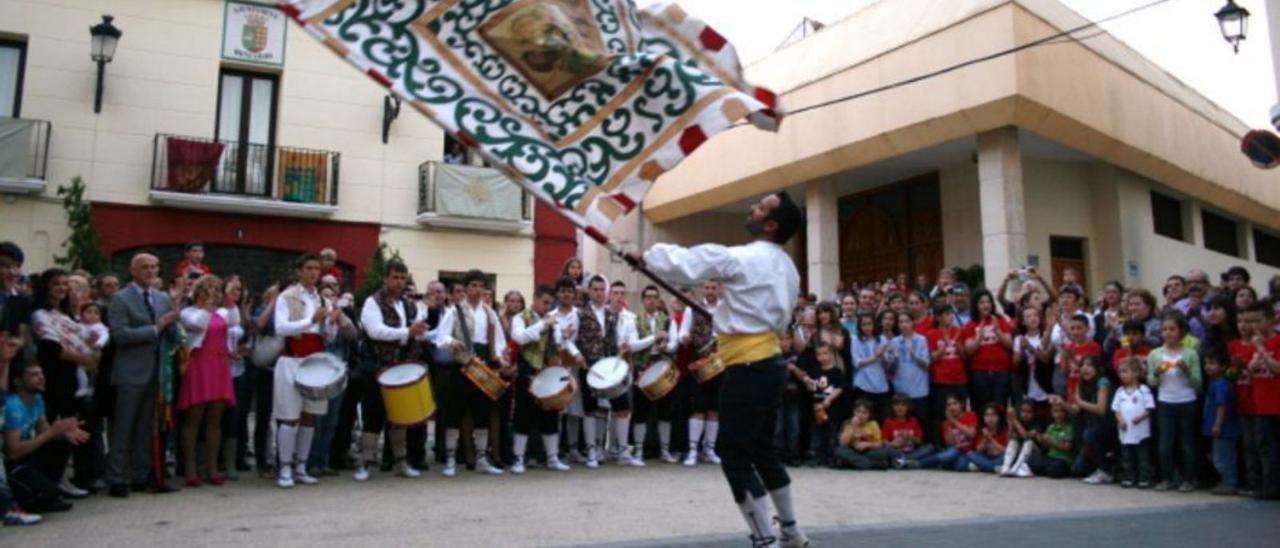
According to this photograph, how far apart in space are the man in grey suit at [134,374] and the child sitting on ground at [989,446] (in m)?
7.53

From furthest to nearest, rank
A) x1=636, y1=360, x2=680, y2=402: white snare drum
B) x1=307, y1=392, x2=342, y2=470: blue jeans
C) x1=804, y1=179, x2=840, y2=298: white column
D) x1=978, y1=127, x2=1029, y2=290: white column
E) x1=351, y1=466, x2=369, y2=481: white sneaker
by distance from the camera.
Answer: x1=804, y1=179, x2=840, y2=298: white column < x1=978, y1=127, x2=1029, y2=290: white column < x1=636, y1=360, x2=680, y2=402: white snare drum < x1=307, y1=392, x2=342, y2=470: blue jeans < x1=351, y1=466, x2=369, y2=481: white sneaker

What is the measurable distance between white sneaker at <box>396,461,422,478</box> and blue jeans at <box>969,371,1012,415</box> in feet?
19.6

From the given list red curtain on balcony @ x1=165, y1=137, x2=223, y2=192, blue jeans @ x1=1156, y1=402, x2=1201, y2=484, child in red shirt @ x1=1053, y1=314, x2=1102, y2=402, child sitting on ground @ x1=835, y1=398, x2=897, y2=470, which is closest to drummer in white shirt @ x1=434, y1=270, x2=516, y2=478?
child sitting on ground @ x1=835, y1=398, x2=897, y2=470

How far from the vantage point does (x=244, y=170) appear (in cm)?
1705

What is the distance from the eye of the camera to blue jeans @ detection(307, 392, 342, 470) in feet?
27.2

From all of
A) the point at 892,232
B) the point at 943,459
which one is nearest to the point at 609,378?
the point at 943,459

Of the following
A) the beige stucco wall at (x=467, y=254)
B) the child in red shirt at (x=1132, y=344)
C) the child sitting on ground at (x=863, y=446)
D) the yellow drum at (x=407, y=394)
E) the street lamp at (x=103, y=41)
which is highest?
the street lamp at (x=103, y=41)

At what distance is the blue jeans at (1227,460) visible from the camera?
302 inches

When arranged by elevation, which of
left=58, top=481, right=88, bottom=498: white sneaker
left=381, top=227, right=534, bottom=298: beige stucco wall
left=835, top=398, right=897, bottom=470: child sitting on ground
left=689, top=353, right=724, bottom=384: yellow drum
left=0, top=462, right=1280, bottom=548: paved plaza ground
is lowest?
left=0, top=462, right=1280, bottom=548: paved plaza ground

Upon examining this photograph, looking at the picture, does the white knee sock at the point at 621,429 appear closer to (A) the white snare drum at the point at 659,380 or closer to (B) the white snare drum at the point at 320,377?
(A) the white snare drum at the point at 659,380

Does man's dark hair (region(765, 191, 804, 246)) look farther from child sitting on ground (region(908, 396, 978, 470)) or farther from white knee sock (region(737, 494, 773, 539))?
child sitting on ground (region(908, 396, 978, 470))

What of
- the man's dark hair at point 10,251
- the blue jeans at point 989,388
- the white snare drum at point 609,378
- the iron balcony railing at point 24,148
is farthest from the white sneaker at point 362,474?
the iron balcony railing at point 24,148

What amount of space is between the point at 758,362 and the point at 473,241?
1468 cm

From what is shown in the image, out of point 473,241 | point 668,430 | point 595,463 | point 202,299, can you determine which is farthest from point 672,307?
point 473,241
